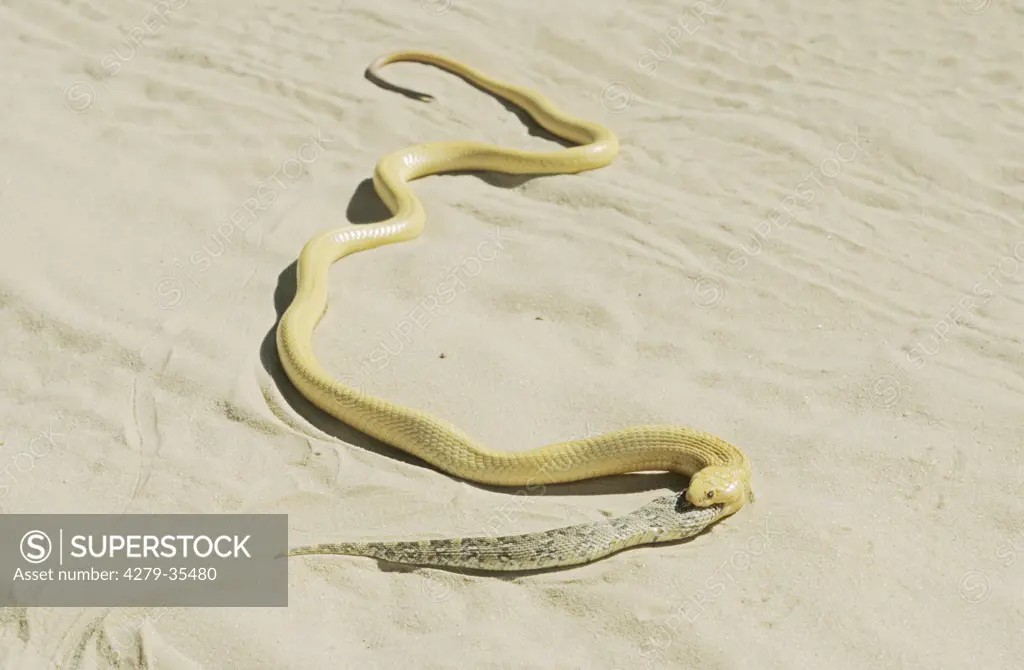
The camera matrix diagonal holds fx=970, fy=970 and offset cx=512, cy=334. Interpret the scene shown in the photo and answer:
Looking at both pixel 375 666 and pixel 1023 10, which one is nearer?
pixel 375 666

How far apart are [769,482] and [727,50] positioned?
6.39 meters

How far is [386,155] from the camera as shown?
907cm

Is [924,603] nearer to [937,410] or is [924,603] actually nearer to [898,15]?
[937,410]

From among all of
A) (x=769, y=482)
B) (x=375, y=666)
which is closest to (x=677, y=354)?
(x=769, y=482)
